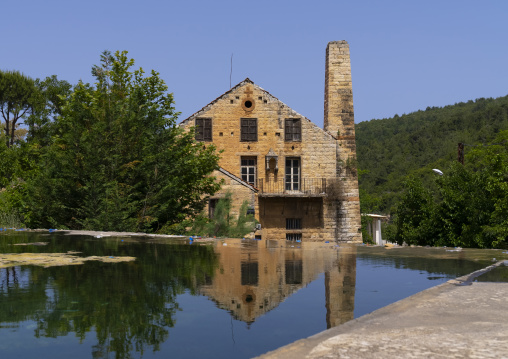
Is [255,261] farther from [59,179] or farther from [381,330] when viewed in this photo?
[59,179]

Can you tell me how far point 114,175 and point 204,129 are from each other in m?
13.0

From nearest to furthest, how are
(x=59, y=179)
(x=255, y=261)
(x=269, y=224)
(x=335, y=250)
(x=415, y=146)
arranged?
(x=255, y=261) → (x=335, y=250) → (x=59, y=179) → (x=269, y=224) → (x=415, y=146)

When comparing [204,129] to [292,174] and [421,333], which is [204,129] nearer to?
[292,174]

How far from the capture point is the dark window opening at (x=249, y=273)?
6.16 metres

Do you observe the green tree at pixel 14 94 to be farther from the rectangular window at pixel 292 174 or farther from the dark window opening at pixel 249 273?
the dark window opening at pixel 249 273

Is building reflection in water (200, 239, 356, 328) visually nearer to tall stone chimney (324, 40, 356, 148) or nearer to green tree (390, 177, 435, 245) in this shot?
green tree (390, 177, 435, 245)

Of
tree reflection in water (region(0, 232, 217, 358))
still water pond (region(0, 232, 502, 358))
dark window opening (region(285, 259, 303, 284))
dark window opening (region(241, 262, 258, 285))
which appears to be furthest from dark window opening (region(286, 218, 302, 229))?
dark window opening (region(241, 262, 258, 285))

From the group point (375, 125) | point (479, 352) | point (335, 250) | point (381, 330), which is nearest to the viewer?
point (479, 352)

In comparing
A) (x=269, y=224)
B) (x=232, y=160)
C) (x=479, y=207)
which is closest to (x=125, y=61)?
(x=232, y=160)

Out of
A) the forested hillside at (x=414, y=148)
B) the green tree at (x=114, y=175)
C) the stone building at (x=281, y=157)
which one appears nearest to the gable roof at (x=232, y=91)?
the stone building at (x=281, y=157)

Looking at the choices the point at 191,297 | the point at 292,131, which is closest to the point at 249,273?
the point at 191,297

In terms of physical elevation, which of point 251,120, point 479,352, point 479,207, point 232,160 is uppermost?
point 251,120

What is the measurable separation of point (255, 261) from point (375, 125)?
103396 mm

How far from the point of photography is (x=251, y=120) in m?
27.9
